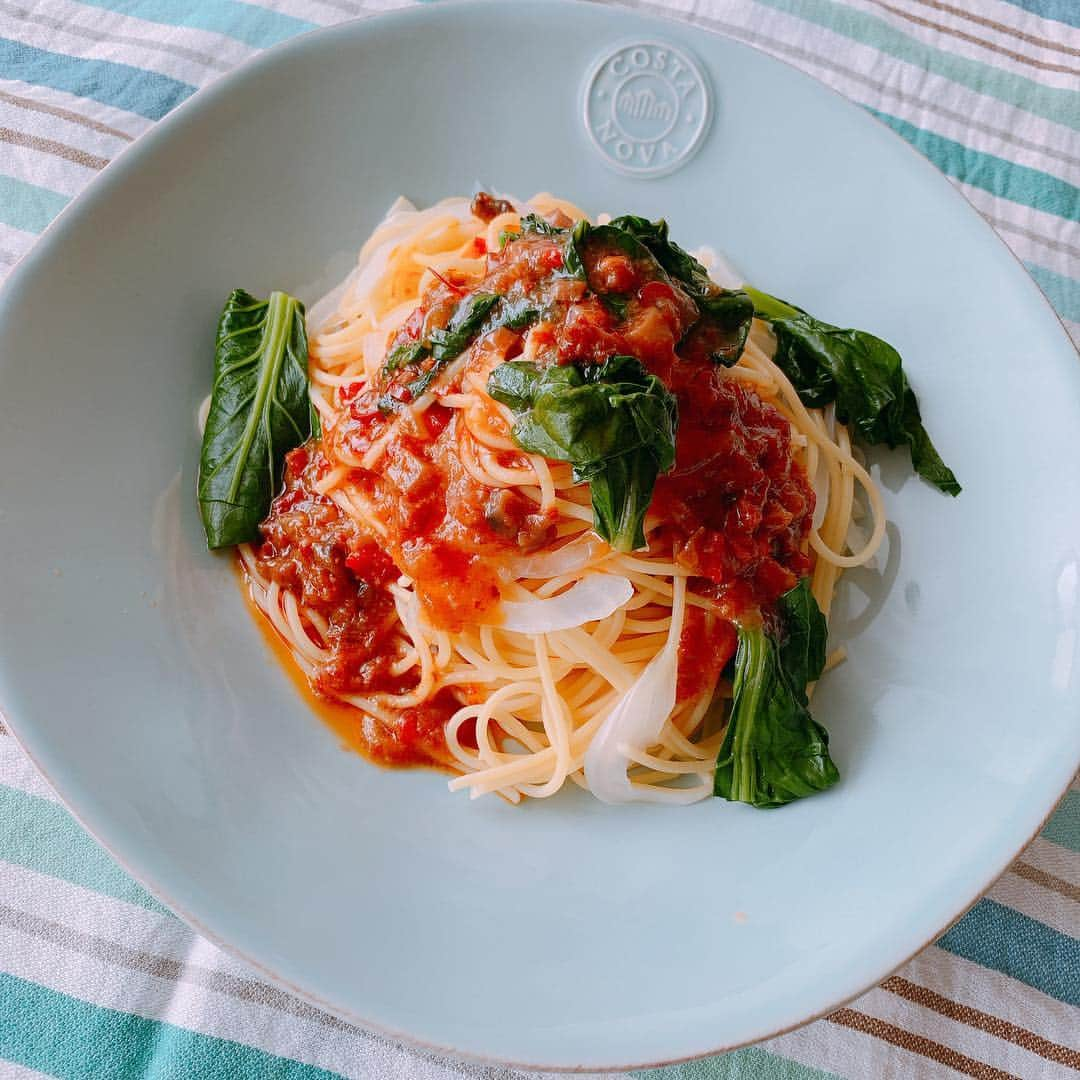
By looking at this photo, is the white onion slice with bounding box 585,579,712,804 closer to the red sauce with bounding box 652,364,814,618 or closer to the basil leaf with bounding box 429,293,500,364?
the red sauce with bounding box 652,364,814,618

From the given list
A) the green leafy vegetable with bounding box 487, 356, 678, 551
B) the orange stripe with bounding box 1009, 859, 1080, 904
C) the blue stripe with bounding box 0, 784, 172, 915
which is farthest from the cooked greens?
A: the orange stripe with bounding box 1009, 859, 1080, 904

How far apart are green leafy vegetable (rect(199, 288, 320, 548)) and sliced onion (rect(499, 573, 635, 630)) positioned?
4.45 feet

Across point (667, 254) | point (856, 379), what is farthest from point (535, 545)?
point (856, 379)

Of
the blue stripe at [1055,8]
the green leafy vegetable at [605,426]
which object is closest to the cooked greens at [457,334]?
the green leafy vegetable at [605,426]

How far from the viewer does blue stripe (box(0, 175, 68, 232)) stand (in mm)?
5926

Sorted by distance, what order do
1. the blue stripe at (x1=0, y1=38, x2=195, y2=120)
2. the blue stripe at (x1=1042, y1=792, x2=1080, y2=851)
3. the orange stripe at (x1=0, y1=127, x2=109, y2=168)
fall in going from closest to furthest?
the blue stripe at (x1=1042, y1=792, x2=1080, y2=851) < the orange stripe at (x1=0, y1=127, x2=109, y2=168) < the blue stripe at (x1=0, y1=38, x2=195, y2=120)

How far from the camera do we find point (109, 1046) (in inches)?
178

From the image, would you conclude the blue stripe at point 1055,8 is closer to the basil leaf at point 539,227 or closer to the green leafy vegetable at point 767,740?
the basil leaf at point 539,227

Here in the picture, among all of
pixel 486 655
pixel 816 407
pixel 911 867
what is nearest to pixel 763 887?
pixel 911 867

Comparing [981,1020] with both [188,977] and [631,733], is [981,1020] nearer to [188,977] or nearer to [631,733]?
[631,733]

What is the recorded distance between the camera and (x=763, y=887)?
167 inches

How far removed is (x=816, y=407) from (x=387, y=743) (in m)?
2.61

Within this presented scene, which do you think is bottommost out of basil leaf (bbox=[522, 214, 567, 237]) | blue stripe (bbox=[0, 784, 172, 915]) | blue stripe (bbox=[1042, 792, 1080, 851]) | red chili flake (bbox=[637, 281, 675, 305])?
blue stripe (bbox=[0, 784, 172, 915])

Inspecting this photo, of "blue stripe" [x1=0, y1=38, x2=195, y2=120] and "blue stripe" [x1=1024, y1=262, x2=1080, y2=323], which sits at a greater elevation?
"blue stripe" [x1=1024, y1=262, x2=1080, y2=323]
